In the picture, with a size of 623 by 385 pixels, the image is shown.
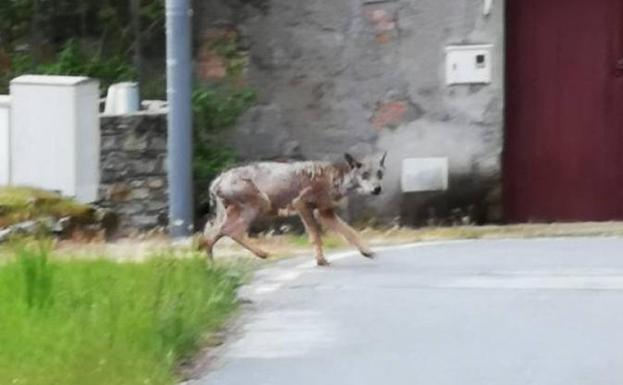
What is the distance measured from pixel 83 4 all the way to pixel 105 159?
200 cm

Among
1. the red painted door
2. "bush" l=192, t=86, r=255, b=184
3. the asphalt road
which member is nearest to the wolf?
the asphalt road

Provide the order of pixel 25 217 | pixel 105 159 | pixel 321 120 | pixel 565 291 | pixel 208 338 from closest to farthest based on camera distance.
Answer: pixel 208 338 < pixel 565 291 < pixel 25 217 < pixel 105 159 < pixel 321 120

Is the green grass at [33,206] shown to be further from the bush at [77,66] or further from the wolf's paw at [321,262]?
the wolf's paw at [321,262]

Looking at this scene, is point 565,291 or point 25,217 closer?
point 565,291

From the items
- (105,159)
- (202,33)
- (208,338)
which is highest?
(202,33)

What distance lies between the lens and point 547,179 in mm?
13406

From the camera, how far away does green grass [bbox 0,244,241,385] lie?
6617 mm

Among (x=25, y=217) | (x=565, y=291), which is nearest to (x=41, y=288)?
(x=565, y=291)

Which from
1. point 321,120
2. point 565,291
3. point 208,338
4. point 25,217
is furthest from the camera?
point 321,120

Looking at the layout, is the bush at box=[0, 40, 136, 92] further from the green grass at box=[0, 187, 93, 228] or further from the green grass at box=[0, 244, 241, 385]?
the green grass at box=[0, 244, 241, 385]

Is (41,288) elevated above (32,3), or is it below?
below

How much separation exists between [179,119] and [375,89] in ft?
7.20

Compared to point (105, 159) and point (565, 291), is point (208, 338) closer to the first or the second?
point (565, 291)

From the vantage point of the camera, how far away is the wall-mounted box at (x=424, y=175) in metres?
13.3
